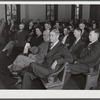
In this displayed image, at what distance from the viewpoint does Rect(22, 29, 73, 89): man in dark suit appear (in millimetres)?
4109

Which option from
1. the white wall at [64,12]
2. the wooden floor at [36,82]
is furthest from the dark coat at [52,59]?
the white wall at [64,12]

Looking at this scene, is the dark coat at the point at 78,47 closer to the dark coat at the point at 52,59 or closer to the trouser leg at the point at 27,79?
the dark coat at the point at 52,59

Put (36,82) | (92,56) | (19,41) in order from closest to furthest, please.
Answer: (92,56)
(36,82)
(19,41)

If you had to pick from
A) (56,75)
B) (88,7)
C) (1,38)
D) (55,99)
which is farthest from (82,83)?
(88,7)

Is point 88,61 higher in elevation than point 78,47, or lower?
lower

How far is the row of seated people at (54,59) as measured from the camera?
4.13m

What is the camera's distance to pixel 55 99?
3.14 m

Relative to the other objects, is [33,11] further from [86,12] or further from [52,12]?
[86,12]

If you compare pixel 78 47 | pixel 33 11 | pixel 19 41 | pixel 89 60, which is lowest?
pixel 19 41

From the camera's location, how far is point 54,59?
431 cm

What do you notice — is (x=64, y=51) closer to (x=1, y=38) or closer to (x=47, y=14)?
(x=1, y=38)

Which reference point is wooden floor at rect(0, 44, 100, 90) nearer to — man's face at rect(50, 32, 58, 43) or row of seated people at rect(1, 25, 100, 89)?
row of seated people at rect(1, 25, 100, 89)

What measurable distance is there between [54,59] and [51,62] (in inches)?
3.0

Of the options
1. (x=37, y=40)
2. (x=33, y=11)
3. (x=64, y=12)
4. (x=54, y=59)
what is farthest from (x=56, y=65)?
(x=64, y=12)
